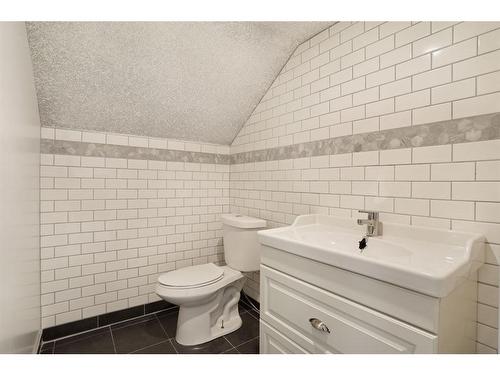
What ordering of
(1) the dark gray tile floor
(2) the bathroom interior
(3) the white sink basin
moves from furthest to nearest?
(1) the dark gray tile floor
(2) the bathroom interior
(3) the white sink basin

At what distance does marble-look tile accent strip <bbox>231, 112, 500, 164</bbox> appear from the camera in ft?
3.32

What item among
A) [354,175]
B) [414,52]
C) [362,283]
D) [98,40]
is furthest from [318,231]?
[98,40]

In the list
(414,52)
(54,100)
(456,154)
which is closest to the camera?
(456,154)

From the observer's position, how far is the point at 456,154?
42.5 inches

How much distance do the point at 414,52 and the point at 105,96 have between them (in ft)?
6.56

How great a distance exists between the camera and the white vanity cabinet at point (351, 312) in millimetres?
791

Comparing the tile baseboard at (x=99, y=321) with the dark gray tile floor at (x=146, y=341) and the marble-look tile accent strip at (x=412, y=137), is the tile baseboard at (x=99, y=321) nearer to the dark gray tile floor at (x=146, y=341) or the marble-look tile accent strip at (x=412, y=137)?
the dark gray tile floor at (x=146, y=341)

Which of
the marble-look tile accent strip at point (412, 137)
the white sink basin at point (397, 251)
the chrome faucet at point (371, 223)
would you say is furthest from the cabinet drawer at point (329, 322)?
the marble-look tile accent strip at point (412, 137)

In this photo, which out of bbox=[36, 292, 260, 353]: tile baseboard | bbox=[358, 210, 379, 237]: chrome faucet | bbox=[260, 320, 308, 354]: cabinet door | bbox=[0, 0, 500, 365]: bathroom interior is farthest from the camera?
bbox=[36, 292, 260, 353]: tile baseboard

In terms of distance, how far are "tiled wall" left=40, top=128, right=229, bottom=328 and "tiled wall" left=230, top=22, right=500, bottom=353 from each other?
0.88m

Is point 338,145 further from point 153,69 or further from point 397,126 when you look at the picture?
point 153,69

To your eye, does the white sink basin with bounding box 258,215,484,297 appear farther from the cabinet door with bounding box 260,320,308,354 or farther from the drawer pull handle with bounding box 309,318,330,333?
the cabinet door with bounding box 260,320,308,354

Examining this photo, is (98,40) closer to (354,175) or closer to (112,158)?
(112,158)

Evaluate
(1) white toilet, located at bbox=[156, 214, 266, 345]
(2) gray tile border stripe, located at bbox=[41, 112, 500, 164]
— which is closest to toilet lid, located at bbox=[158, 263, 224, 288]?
(1) white toilet, located at bbox=[156, 214, 266, 345]
